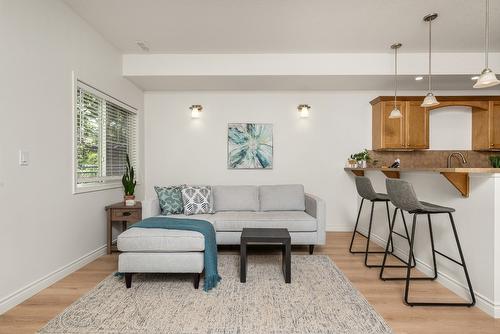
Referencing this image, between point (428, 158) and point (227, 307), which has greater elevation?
point (428, 158)

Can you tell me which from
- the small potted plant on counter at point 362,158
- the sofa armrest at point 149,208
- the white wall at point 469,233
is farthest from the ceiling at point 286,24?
the sofa armrest at point 149,208

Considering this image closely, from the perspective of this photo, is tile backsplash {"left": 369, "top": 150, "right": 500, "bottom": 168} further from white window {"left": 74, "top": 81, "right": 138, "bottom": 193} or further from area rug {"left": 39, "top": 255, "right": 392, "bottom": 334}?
white window {"left": 74, "top": 81, "right": 138, "bottom": 193}

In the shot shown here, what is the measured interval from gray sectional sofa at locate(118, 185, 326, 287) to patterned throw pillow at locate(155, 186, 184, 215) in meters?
0.08

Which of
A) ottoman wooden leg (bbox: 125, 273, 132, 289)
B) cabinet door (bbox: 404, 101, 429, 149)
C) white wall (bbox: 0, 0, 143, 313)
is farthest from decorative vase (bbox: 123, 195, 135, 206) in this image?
cabinet door (bbox: 404, 101, 429, 149)

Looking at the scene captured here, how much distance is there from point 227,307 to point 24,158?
80.4 inches

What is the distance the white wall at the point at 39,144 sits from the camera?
2068 millimetres

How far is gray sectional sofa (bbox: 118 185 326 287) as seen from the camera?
2.38m

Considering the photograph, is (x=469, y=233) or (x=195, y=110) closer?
(x=469, y=233)

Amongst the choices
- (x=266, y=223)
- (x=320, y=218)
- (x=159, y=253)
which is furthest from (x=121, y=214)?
(x=320, y=218)

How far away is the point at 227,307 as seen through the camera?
2084 millimetres

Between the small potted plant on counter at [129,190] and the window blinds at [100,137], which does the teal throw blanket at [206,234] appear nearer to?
the small potted plant on counter at [129,190]

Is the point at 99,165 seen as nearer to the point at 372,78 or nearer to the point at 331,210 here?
the point at 331,210

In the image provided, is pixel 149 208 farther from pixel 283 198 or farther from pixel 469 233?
pixel 469 233

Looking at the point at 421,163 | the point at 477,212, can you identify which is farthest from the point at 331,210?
the point at 477,212
